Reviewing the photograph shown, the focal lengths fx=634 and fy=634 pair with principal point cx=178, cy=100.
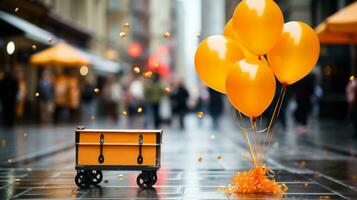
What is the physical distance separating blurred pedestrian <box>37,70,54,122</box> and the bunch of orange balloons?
58.5ft

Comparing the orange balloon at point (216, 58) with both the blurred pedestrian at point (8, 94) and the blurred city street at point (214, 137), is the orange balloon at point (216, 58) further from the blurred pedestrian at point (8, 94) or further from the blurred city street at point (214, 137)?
the blurred pedestrian at point (8, 94)

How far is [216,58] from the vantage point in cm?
740

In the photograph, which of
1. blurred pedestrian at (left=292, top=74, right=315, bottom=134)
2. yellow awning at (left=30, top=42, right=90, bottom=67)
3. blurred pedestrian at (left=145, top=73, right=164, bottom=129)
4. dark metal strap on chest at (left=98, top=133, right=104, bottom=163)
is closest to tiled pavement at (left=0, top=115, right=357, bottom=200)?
dark metal strap on chest at (left=98, top=133, right=104, bottom=163)

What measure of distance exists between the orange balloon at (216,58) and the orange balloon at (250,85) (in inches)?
11.8

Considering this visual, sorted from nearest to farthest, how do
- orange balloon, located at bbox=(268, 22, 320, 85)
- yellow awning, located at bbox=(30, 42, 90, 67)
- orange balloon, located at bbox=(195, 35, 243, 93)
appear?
orange balloon, located at bbox=(268, 22, 320, 85), orange balloon, located at bbox=(195, 35, 243, 93), yellow awning, located at bbox=(30, 42, 90, 67)

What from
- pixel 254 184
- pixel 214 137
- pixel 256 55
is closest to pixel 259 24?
pixel 256 55

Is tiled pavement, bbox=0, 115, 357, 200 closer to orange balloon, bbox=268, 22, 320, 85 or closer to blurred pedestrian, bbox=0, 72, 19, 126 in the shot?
orange balloon, bbox=268, 22, 320, 85

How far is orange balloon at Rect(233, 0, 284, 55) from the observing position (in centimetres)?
700

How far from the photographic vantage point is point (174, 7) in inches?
5566

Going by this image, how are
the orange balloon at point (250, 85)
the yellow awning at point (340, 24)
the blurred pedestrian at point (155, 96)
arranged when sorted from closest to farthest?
the orange balloon at point (250, 85)
the yellow awning at point (340, 24)
the blurred pedestrian at point (155, 96)

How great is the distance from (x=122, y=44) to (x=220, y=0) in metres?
16.0

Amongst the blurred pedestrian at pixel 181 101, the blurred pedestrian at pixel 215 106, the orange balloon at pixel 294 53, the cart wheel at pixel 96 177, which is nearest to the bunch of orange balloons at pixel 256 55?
the orange balloon at pixel 294 53

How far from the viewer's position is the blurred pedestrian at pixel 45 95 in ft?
81.7

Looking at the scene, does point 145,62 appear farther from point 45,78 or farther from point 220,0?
point 45,78
